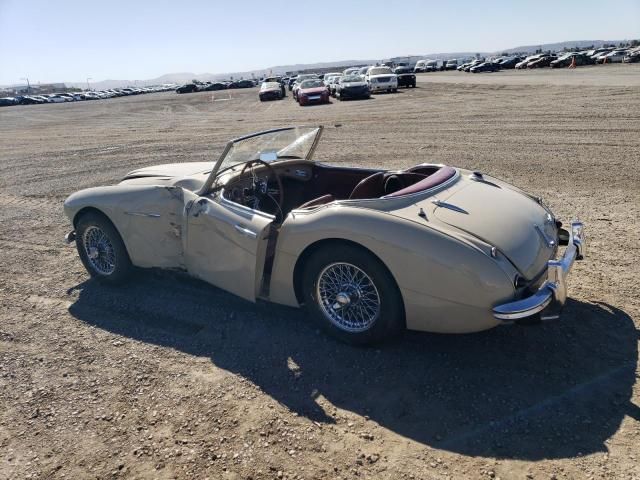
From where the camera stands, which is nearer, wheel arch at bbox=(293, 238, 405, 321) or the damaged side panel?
wheel arch at bbox=(293, 238, 405, 321)

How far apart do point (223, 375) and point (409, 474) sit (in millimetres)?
1539

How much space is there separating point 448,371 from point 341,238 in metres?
1.20

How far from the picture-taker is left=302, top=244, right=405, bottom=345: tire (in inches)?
130

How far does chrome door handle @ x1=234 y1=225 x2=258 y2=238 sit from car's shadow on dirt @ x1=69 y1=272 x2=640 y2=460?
2.77 feet

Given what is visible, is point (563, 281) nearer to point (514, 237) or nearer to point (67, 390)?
point (514, 237)

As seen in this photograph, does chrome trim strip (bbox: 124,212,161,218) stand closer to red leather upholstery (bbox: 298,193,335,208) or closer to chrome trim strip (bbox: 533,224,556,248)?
red leather upholstery (bbox: 298,193,335,208)

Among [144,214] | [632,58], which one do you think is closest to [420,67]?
[632,58]

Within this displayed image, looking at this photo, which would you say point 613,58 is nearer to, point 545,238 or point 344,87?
point 344,87

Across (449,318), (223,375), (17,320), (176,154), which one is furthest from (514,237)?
(176,154)

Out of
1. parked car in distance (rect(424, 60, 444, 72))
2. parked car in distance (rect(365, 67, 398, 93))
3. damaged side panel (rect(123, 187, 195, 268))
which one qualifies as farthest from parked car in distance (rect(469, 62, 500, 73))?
damaged side panel (rect(123, 187, 195, 268))

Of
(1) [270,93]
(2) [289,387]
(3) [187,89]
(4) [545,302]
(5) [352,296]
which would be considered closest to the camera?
(4) [545,302]

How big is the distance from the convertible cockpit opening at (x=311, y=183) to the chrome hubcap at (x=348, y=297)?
26.2 inches

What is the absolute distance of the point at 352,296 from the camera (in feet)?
11.4

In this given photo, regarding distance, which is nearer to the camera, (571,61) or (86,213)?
(86,213)
